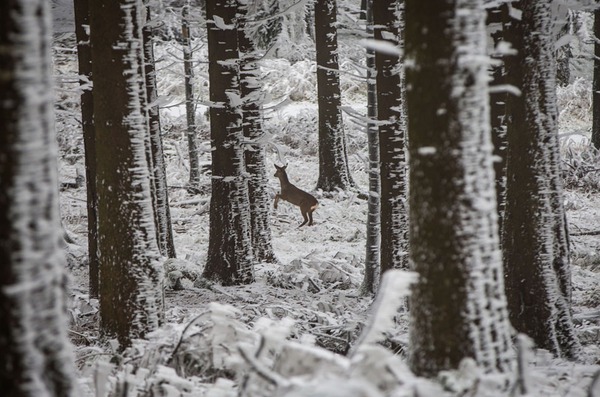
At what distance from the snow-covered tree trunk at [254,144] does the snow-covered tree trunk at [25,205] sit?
24.0 ft

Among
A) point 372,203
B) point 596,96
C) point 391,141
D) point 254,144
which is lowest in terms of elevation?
point 372,203

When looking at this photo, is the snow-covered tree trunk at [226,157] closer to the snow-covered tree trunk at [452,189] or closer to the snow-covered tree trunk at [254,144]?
the snow-covered tree trunk at [254,144]

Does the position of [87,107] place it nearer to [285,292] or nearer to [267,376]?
[285,292]

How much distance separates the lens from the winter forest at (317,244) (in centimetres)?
219

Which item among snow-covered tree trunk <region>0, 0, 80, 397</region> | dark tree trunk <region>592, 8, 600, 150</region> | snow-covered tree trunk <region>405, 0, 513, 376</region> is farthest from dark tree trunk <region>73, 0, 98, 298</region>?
dark tree trunk <region>592, 8, 600, 150</region>

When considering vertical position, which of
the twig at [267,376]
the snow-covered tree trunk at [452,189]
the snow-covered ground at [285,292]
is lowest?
the snow-covered ground at [285,292]

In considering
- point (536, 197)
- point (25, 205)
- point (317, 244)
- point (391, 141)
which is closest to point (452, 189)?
point (25, 205)

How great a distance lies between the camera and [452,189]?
2746mm

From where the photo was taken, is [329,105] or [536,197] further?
[329,105]

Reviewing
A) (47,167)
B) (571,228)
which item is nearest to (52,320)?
(47,167)

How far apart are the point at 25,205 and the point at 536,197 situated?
4894 mm

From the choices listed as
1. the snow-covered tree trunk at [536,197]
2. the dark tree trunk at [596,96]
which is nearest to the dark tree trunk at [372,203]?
the snow-covered tree trunk at [536,197]

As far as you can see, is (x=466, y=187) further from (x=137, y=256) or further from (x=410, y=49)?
(x=137, y=256)

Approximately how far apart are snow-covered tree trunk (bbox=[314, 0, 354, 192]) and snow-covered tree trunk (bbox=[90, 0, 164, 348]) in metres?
11.0
